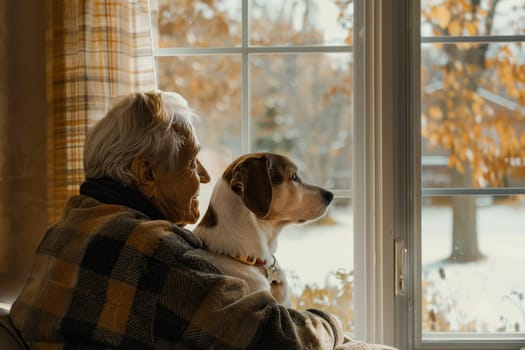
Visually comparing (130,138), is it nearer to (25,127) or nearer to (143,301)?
(143,301)

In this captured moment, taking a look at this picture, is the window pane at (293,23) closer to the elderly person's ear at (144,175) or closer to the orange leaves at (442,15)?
the orange leaves at (442,15)

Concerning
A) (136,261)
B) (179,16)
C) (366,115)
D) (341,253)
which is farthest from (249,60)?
(136,261)

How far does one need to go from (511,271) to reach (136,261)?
1.39m

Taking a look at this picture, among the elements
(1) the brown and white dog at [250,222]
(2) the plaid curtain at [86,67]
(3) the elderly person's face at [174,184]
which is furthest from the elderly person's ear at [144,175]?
(2) the plaid curtain at [86,67]

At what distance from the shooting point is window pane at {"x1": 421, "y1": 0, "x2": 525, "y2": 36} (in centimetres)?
219

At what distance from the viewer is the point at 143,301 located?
1367 millimetres

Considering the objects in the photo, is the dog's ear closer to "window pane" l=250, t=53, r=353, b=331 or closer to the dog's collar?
the dog's collar

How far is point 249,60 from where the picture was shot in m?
2.30

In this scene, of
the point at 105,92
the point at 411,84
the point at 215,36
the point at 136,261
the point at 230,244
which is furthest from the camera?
the point at 215,36

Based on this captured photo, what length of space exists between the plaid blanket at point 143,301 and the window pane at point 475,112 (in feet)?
3.18

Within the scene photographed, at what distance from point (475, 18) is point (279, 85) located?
26.9 inches

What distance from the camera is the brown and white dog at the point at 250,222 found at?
1.66m

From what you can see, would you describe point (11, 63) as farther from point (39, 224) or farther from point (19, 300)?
point (19, 300)

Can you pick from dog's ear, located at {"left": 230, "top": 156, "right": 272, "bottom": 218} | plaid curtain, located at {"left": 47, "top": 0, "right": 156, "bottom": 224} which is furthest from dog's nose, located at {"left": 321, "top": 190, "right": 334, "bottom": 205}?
plaid curtain, located at {"left": 47, "top": 0, "right": 156, "bottom": 224}
